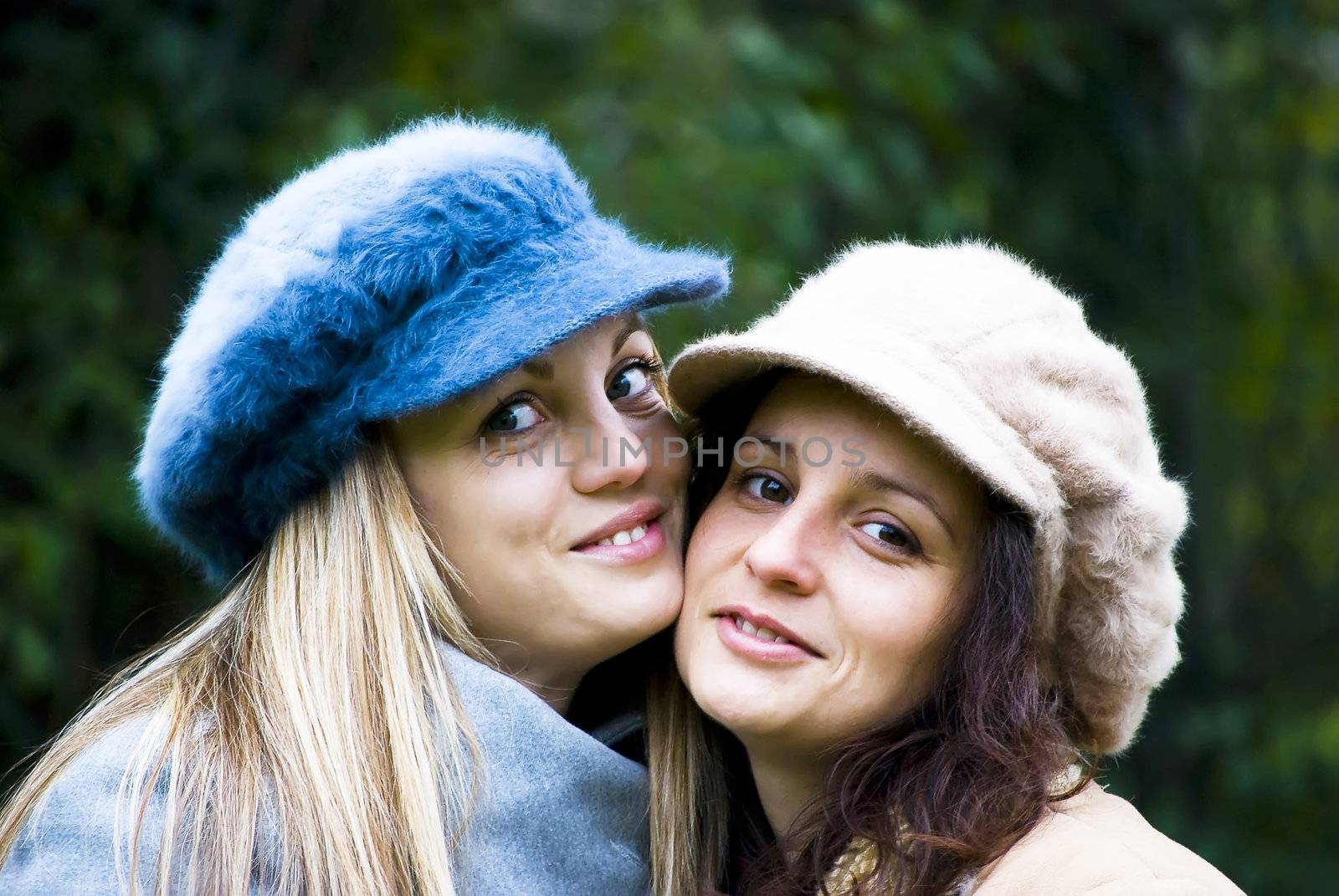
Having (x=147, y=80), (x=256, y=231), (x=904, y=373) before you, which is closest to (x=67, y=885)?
(x=256, y=231)

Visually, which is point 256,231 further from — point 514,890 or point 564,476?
point 514,890

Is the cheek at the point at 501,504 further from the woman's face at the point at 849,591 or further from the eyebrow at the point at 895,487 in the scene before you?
the eyebrow at the point at 895,487

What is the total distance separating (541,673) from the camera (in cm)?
239

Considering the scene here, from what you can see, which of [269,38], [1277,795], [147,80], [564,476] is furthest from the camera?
[1277,795]

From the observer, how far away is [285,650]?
2.16 metres

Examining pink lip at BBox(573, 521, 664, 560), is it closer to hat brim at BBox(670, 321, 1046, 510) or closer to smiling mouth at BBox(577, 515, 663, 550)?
smiling mouth at BBox(577, 515, 663, 550)

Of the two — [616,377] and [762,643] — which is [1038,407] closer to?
[762,643]

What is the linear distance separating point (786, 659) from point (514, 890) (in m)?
0.56

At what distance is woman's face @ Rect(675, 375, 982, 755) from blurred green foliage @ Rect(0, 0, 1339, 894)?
1.14 m

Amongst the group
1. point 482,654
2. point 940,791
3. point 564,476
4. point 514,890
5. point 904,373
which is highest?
point 904,373

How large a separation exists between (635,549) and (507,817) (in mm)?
485

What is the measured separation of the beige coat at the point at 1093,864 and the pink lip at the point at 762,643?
1.37 feet

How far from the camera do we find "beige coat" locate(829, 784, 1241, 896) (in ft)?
6.11

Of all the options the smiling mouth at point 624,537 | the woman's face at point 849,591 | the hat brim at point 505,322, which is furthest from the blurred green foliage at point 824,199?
the hat brim at point 505,322
